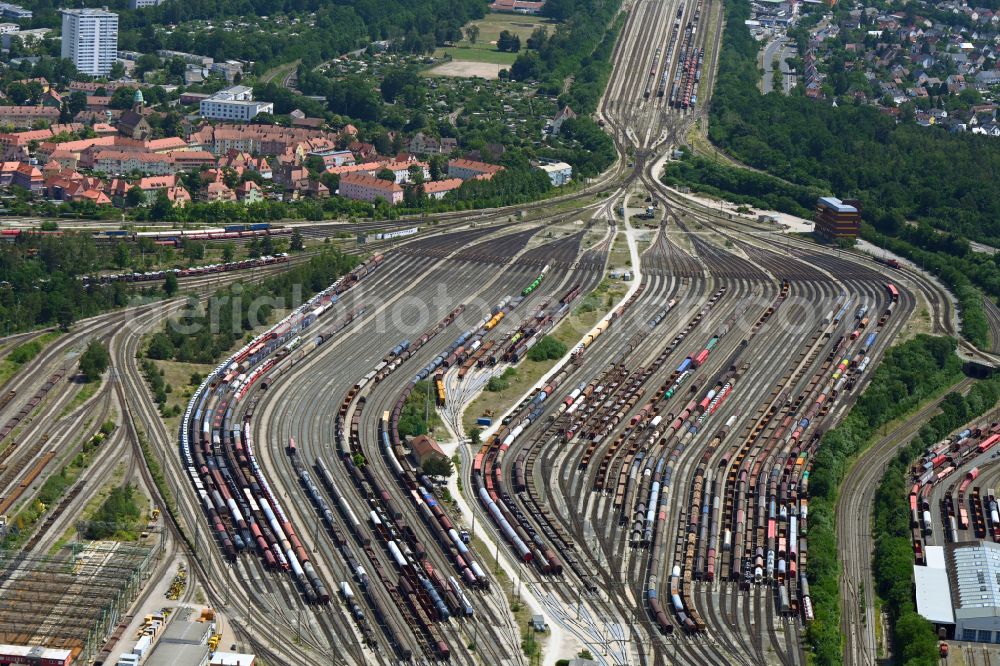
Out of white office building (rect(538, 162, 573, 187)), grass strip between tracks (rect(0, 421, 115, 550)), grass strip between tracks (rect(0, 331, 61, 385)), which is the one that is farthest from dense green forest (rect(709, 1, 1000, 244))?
grass strip between tracks (rect(0, 421, 115, 550))

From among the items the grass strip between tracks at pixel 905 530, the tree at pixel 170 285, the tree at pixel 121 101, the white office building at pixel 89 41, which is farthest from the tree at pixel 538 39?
the grass strip between tracks at pixel 905 530

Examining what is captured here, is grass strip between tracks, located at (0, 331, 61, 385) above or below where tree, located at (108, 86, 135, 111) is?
below

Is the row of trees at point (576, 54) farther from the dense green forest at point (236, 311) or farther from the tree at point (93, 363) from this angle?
the tree at point (93, 363)

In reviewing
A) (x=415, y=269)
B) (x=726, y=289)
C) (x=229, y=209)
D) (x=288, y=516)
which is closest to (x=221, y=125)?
(x=229, y=209)

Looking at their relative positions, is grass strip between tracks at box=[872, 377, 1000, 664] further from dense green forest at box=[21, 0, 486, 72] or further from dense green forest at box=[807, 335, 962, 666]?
dense green forest at box=[21, 0, 486, 72]

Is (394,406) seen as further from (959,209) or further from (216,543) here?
(959,209)

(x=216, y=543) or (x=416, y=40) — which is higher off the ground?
(x=416, y=40)
